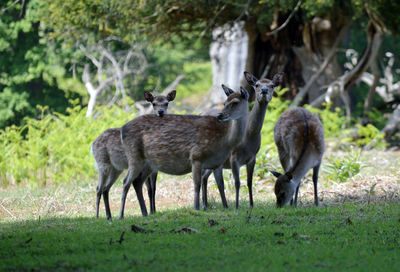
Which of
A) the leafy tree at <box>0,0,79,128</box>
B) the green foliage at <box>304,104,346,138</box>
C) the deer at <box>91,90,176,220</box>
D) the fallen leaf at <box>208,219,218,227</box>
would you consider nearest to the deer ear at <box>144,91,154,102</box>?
the deer at <box>91,90,176,220</box>

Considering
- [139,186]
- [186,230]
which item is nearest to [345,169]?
[139,186]

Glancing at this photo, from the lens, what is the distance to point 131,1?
632 inches

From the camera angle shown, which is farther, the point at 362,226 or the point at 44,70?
the point at 44,70

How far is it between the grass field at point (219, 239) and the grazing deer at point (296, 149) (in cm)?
33

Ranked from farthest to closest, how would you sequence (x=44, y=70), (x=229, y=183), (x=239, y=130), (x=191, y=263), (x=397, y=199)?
(x=44, y=70) < (x=229, y=183) < (x=397, y=199) < (x=239, y=130) < (x=191, y=263)

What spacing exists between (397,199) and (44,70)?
20.5m

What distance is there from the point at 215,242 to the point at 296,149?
3158 mm

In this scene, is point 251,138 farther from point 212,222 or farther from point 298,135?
point 212,222

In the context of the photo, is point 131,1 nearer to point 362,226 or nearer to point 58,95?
point 362,226

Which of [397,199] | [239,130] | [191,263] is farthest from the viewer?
[397,199]

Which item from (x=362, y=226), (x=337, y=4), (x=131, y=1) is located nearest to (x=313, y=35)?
(x=337, y=4)

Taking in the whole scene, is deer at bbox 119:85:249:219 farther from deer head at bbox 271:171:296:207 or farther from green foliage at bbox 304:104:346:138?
green foliage at bbox 304:104:346:138

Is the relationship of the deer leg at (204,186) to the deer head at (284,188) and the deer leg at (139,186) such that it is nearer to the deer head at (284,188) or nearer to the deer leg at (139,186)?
the deer leg at (139,186)

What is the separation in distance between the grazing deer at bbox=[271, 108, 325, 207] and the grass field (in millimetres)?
334
